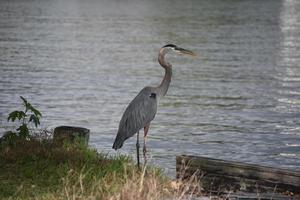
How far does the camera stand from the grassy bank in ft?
37.6

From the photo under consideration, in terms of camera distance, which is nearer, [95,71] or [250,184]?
[250,184]

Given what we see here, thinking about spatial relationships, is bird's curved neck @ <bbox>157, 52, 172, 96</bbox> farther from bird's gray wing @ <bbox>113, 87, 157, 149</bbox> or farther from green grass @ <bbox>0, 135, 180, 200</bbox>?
green grass @ <bbox>0, 135, 180, 200</bbox>

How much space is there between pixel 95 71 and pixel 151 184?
99.2 feet

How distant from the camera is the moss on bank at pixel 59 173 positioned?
37.7 feet

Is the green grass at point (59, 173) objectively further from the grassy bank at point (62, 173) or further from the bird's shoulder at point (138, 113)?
the bird's shoulder at point (138, 113)

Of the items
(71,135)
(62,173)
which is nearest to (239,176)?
(62,173)

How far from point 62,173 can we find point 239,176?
3.03 metres

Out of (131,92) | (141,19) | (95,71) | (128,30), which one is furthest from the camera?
(141,19)

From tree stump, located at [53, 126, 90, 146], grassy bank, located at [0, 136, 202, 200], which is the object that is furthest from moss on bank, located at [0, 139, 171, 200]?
tree stump, located at [53, 126, 90, 146]

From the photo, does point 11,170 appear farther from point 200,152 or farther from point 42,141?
point 200,152

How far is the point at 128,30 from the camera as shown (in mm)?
68875

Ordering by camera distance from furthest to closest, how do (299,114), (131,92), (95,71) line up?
(95,71)
(131,92)
(299,114)

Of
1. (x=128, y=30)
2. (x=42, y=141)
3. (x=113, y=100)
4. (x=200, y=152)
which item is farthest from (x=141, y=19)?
(x=42, y=141)

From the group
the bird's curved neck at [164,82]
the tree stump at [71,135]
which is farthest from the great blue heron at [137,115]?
the tree stump at [71,135]
